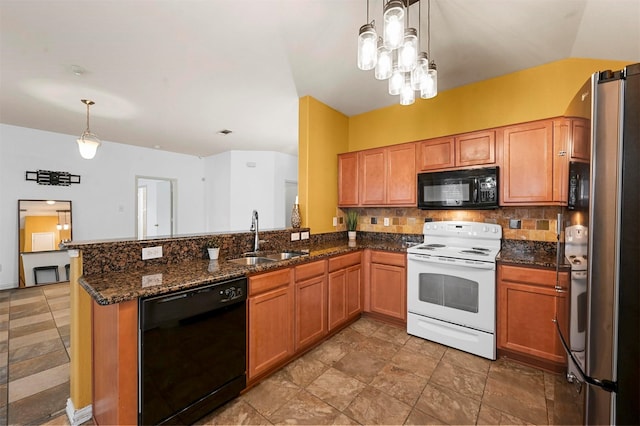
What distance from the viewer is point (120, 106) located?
3.57 m

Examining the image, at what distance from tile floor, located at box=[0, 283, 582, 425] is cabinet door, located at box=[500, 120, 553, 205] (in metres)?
1.47

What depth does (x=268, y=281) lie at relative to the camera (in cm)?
199

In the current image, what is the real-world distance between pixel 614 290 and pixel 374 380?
1658 mm

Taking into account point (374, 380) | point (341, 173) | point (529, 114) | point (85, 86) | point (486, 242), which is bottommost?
point (374, 380)

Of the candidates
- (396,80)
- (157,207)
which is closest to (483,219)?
(396,80)

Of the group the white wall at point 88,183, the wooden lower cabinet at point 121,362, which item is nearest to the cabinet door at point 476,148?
the wooden lower cabinet at point 121,362

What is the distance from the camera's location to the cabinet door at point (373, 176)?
131 inches

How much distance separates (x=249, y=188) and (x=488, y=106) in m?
5.01

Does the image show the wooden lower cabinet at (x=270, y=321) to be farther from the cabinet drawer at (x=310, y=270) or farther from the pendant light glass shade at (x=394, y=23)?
the pendant light glass shade at (x=394, y=23)

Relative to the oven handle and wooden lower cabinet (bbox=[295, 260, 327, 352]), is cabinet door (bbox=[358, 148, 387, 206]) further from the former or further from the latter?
wooden lower cabinet (bbox=[295, 260, 327, 352])

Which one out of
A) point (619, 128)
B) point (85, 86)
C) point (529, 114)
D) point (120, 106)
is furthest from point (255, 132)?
point (619, 128)

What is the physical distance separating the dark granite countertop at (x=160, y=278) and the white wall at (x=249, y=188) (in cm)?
421

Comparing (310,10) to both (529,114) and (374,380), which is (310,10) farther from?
(374,380)

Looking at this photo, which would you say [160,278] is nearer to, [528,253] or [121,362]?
[121,362]
